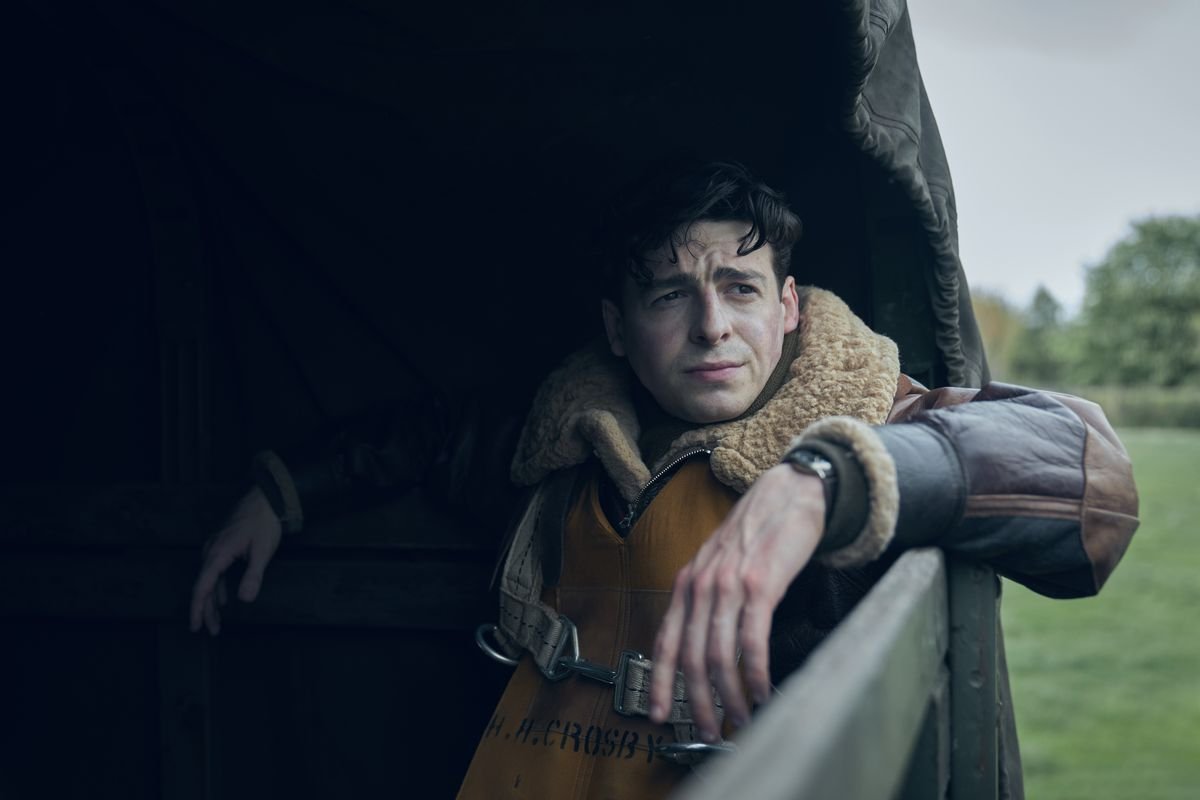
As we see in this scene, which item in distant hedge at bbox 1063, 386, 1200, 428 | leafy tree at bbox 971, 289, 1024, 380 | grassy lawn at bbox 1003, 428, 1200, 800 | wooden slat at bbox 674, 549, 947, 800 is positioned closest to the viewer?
wooden slat at bbox 674, 549, 947, 800

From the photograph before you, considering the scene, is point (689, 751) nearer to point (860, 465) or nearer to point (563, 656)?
point (563, 656)

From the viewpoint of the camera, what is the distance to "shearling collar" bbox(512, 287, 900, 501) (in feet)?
5.53

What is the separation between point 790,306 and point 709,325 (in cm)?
21

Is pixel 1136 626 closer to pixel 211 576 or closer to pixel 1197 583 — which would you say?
pixel 1197 583

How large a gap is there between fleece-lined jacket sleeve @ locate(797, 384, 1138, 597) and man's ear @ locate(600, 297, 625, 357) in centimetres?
63

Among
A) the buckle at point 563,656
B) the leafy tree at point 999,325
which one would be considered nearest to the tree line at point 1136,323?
the leafy tree at point 999,325

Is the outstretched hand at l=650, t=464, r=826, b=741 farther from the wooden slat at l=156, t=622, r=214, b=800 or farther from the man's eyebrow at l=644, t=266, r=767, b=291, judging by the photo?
the wooden slat at l=156, t=622, r=214, b=800

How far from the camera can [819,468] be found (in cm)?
133

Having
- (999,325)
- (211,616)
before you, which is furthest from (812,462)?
(999,325)

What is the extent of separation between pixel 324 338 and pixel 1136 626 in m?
13.1

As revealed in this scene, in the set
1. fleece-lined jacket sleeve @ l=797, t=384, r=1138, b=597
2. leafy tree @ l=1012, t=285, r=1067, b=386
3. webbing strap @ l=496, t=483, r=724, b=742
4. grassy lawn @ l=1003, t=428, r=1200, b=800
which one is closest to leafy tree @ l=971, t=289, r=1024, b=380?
leafy tree @ l=1012, t=285, r=1067, b=386

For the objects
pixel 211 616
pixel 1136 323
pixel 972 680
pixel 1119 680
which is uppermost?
pixel 1136 323

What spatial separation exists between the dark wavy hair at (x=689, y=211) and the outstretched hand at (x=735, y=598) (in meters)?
0.68

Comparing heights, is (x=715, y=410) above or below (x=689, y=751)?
above
